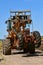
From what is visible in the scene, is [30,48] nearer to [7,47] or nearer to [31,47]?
[31,47]

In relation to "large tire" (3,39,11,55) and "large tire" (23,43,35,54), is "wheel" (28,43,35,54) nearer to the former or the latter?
"large tire" (23,43,35,54)

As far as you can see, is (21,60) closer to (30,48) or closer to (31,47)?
(31,47)

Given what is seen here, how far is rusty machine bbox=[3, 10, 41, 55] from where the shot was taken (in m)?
22.9

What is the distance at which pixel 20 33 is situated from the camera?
2259cm

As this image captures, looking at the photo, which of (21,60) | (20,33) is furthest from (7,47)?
(21,60)

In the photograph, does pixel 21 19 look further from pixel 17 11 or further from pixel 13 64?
pixel 13 64

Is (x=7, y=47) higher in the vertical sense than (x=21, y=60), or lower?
higher

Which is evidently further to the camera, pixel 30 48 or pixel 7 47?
pixel 30 48

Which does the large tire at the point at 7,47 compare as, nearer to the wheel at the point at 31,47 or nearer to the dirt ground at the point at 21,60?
the wheel at the point at 31,47

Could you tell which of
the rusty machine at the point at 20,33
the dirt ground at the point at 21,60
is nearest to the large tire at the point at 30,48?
the rusty machine at the point at 20,33

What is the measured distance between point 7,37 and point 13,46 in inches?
40.9

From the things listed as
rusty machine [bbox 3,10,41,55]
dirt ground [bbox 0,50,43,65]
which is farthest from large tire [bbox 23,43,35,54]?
dirt ground [bbox 0,50,43,65]

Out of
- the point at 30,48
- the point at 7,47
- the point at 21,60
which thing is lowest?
the point at 21,60

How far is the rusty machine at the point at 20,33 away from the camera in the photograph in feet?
75.0
